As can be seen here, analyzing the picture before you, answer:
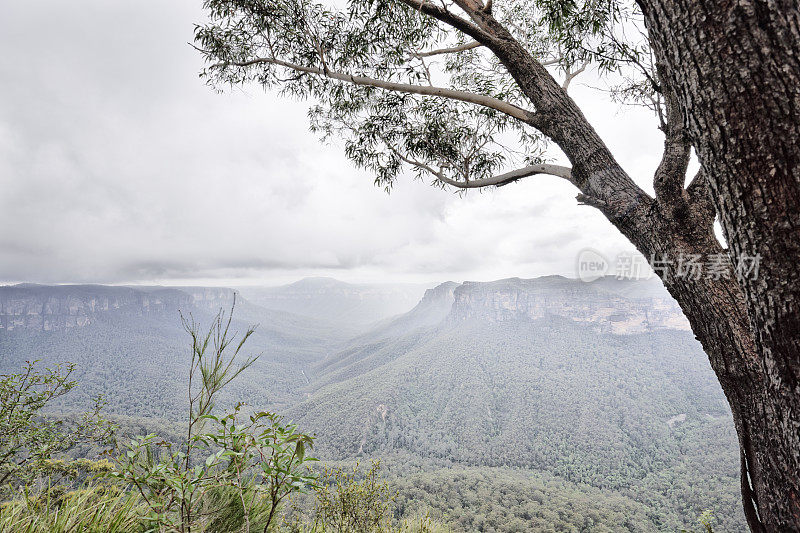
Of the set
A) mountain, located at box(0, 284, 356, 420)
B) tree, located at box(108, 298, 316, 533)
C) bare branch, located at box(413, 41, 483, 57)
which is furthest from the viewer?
mountain, located at box(0, 284, 356, 420)

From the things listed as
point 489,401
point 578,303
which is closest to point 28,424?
point 489,401

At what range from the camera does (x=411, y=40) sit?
2.86 meters

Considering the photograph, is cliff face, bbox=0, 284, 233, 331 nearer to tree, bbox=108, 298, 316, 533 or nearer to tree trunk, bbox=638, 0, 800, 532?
tree, bbox=108, 298, 316, 533

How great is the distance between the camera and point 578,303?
49.1m

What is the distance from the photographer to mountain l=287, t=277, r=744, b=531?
24.2 m

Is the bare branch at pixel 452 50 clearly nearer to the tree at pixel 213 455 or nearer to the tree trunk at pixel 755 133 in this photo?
the tree trunk at pixel 755 133

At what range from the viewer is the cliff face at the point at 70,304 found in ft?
210

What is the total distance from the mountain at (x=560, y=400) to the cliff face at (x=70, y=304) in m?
39.0

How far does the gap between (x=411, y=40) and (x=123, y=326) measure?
284 feet

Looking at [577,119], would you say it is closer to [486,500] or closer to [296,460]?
[296,460]

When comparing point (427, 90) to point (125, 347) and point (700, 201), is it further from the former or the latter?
point (125, 347)

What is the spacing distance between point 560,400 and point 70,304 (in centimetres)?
8633

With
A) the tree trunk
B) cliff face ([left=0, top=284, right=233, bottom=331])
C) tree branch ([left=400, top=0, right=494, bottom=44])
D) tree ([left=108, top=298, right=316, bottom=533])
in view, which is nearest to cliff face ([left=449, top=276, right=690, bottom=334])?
tree branch ([left=400, top=0, right=494, bottom=44])

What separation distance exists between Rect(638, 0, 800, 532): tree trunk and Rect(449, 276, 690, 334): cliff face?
4373 cm
